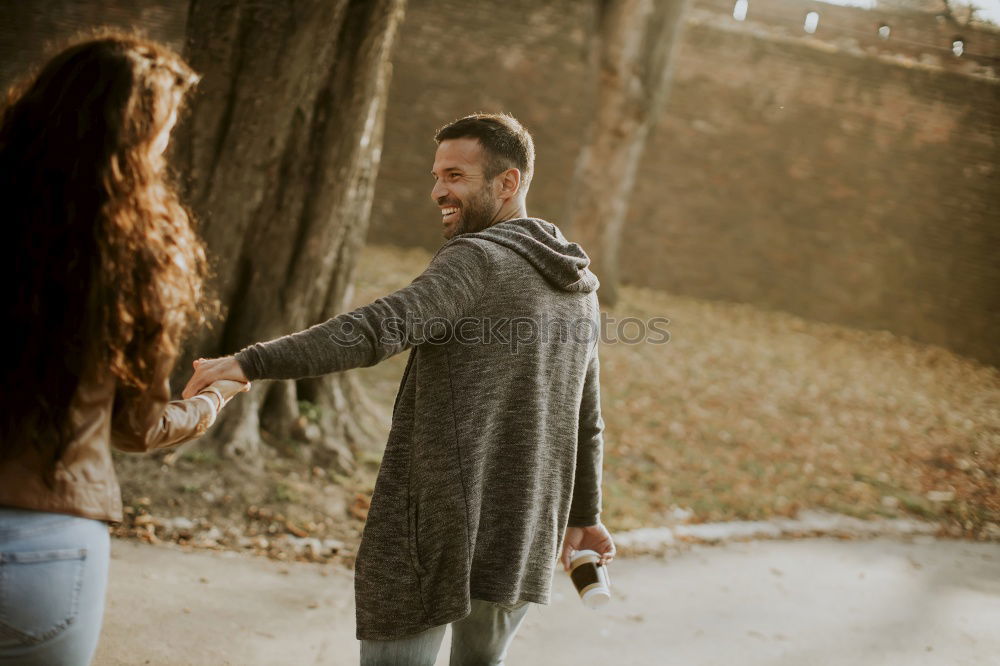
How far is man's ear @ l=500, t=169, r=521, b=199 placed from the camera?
2.49m

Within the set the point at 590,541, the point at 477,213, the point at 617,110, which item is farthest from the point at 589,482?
the point at 617,110

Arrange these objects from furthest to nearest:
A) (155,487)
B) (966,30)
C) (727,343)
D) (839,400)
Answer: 1. (966,30)
2. (727,343)
3. (839,400)
4. (155,487)

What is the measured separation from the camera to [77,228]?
5.39 ft

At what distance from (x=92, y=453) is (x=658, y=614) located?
3690mm

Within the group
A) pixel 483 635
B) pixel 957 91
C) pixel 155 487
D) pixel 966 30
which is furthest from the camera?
pixel 966 30

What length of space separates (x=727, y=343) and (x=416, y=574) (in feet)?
32.7

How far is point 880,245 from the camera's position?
14156 millimetres

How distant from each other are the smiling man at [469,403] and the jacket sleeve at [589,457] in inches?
6.9

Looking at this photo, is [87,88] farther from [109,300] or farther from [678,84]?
[678,84]

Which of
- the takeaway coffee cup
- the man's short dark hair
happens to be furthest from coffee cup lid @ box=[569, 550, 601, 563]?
the man's short dark hair

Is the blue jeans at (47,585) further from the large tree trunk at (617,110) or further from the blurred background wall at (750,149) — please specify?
the blurred background wall at (750,149)

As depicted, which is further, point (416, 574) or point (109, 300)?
point (416, 574)

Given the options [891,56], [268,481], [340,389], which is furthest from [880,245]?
[268,481]

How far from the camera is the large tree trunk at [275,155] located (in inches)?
193
